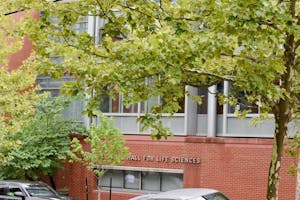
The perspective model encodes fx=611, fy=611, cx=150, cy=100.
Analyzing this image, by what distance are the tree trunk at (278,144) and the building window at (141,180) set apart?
13.2 metres

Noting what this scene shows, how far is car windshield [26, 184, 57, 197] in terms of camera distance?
20.0 meters

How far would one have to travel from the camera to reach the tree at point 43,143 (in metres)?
24.1

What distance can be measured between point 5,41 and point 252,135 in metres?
9.51

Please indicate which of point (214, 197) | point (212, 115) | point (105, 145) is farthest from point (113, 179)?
point (214, 197)

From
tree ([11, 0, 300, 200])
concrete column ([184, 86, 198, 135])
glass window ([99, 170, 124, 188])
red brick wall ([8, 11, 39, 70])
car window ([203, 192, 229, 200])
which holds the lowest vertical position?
glass window ([99, 170, 124, 188])

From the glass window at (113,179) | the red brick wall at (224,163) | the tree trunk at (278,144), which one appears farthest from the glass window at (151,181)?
the tree trunk at (278,144)

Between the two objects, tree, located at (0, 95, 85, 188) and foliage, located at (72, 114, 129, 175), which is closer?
foliage, located at (72, 114, 129, 175)

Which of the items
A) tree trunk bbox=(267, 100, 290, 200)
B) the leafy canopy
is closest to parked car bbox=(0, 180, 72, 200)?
the leafy canopy

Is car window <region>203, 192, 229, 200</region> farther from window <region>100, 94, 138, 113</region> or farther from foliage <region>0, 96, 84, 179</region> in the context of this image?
window <region>100, 94, 138, 113</region>

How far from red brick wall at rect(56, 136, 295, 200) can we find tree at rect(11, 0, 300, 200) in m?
10.2

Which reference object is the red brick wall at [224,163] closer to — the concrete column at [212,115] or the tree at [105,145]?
the concrete column at [212,115]

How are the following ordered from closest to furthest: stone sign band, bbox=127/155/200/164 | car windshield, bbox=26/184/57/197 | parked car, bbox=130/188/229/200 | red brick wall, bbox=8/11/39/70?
parked car, bbox=130/188/229/200 → car windshield, bbox=26/184/57/197 → stone sign band, bbox=127/155/200/164 → red brick wall, bbox=8/11/39/70

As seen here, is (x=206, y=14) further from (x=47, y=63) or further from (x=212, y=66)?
(x=47, y=63)

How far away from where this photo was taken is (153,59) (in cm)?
925
